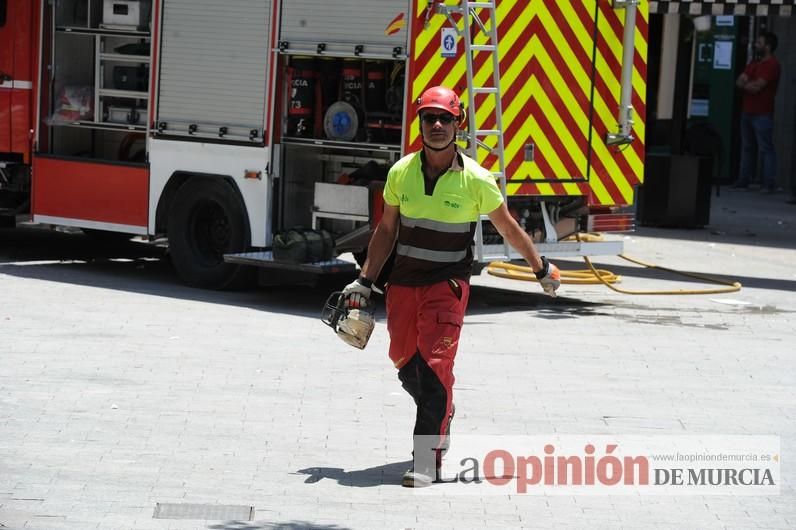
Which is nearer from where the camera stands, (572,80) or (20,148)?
(572,80)

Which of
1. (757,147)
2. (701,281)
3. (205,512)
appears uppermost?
(757,147)

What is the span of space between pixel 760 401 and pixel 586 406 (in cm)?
114

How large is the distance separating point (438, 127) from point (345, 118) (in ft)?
17.9

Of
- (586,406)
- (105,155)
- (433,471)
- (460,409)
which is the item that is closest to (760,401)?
(586,406)

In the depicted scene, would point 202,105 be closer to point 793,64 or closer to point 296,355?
point 296,355

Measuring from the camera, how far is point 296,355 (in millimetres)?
10023

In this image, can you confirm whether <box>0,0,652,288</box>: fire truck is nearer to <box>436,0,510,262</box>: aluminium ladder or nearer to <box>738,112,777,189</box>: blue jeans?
<box>436,0,510,262</box>: aluminium ladder

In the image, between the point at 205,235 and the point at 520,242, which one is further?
the point at 205,235

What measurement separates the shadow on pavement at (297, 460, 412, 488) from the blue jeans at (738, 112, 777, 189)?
16.2m

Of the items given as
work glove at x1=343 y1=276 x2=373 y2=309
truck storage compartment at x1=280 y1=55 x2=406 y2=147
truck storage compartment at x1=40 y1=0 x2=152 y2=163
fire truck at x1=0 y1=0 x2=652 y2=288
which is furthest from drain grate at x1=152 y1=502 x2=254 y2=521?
truck storage compartment at x1=40 y1=0 x2=152 y2=163

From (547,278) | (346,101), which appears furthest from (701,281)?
(547,278)

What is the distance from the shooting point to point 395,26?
1162 cm

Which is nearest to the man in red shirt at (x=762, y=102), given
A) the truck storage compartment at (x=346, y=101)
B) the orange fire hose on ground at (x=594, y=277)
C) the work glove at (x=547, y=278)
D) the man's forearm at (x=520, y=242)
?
the orange fire hose on ground at (x=594, y=277)

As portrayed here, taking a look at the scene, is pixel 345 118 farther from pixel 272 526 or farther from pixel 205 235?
pixel 272 526
